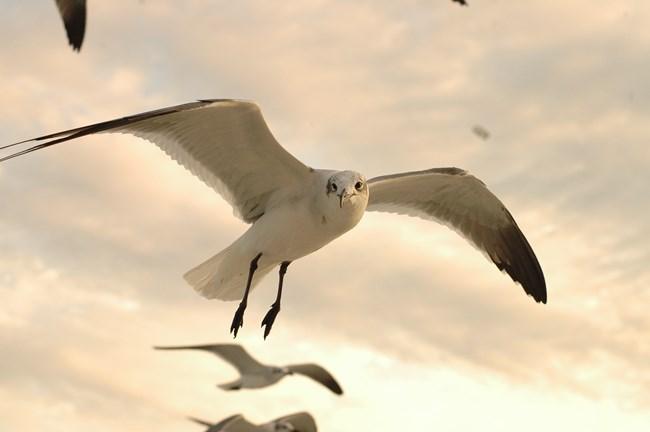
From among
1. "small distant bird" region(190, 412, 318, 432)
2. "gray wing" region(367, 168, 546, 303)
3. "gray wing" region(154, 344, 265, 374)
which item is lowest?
"small distant bird" region(190, 412, 318, 432)

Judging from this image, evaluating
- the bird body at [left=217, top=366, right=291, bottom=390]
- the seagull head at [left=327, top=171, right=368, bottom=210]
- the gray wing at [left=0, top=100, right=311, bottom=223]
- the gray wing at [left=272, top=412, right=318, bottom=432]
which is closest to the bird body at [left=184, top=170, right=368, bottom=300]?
the seagull head at [left=327, top=171, right=368, bottom=210]

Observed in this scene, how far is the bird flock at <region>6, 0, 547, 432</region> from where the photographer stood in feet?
31.5

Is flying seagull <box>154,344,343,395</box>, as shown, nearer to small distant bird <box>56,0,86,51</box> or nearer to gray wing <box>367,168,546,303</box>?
gray wing <box>367,168,546,303</box>

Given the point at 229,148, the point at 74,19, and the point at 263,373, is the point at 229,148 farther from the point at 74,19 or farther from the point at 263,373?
the point at 263,373

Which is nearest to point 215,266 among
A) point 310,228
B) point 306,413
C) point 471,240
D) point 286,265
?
point 286,265

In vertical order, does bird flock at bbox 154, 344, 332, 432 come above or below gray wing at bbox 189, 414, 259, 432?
above

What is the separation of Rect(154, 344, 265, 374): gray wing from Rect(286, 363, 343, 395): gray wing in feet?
1.66

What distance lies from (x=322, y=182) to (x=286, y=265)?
185cm

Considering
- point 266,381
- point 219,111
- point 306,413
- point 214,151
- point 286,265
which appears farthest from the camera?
point 266,381

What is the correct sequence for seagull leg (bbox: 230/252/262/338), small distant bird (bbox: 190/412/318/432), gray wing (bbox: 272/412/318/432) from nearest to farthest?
small distant bird (bbox: 190/412/318/432) → seagull leg (bbox: 230/252/262/338) → gray wing (bbox: 272/412/318/432)

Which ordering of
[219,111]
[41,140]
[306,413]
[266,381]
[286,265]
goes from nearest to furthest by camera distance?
[41,140] < [219,111] < [286,265] < [306,413] < [266,381]

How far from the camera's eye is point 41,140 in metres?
8.53

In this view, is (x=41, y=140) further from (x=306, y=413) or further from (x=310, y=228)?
(x=306, y=413)

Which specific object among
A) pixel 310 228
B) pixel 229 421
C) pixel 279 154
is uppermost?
pixel 279 154
